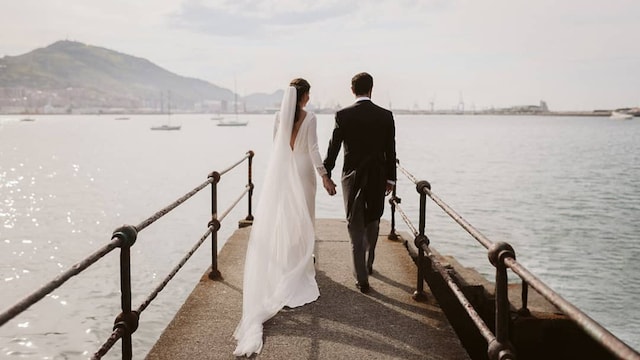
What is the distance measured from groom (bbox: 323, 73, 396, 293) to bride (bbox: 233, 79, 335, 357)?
0.29m

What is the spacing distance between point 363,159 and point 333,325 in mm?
1799

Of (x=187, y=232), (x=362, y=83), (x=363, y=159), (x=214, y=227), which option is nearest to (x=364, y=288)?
(x=363, y=159)

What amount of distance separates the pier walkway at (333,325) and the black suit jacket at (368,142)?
3.12ft

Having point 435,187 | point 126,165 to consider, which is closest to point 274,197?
point 435,187

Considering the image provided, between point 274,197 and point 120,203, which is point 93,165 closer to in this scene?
point 120,203

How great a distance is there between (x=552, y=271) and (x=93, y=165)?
59927mm

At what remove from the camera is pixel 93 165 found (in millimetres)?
68312

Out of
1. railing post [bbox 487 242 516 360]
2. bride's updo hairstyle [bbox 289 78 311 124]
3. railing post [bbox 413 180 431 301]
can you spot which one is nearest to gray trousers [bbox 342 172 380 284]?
railing post [bbox 413 180 431 301]

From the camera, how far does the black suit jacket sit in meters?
5.93

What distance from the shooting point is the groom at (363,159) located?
594 centimetres

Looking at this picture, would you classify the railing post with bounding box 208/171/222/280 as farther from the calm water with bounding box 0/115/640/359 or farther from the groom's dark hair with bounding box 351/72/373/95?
the calm water with bounding box 0/115/640/359

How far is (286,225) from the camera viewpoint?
586 cm

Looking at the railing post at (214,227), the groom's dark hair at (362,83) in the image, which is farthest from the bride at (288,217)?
the railing post at (214,227)

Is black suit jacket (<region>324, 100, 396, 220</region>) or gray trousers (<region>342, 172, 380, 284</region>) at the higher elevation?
black suit jacket (<region>324, 100, 396, 220</region>)
